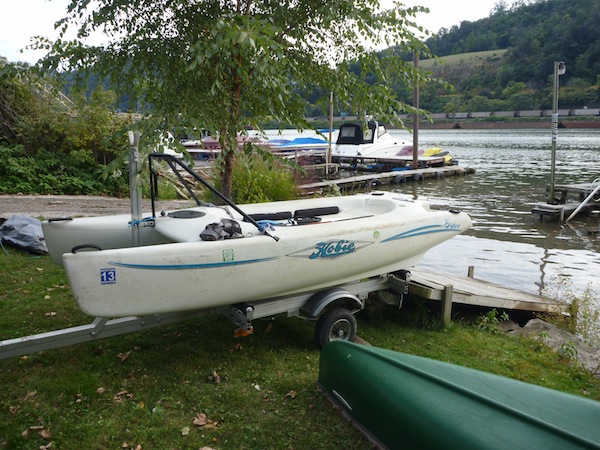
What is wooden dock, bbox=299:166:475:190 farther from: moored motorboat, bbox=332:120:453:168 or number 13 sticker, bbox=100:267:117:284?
number 13 sticker, bbox=100:267:117:284

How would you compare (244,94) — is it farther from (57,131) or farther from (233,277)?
(57,131)

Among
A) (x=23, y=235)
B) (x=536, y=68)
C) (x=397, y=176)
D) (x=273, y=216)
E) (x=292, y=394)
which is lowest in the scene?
(x=292, y=394)

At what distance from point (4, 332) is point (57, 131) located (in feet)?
34.6

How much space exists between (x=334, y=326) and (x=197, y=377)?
4.65ft

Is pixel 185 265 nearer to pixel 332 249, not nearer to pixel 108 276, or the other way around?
pixel 108 276

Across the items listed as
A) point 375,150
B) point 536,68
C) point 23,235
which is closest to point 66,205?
point 23,235

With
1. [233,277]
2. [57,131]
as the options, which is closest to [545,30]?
[57,131]

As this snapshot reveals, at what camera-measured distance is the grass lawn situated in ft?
12.0

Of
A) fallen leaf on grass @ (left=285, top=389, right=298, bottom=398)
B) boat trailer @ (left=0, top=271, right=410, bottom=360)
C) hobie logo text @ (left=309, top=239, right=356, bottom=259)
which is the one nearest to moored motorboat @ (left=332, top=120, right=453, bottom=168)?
boat trailer @ (left=0, top=271, right=410, bottom=360)

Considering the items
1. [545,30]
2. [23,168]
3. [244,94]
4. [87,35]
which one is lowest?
[23,168]

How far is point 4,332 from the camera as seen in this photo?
5090mm

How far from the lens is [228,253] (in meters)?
4.29

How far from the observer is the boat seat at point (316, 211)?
19.3ft

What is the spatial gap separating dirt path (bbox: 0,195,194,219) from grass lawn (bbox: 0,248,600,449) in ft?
15.5
